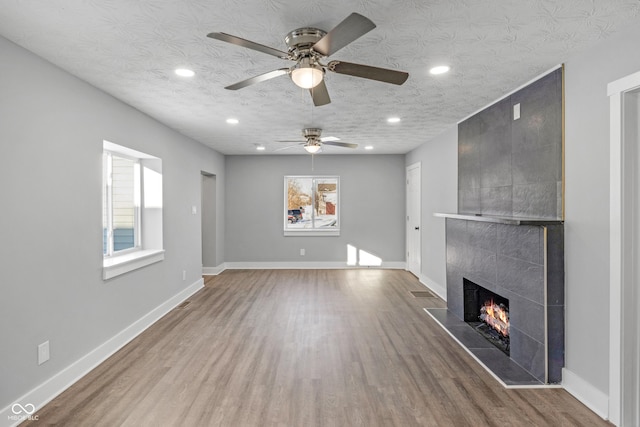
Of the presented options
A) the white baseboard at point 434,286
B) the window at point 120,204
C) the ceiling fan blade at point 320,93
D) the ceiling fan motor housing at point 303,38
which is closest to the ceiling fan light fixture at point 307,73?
the ceiling fan motor housing at point 303,38

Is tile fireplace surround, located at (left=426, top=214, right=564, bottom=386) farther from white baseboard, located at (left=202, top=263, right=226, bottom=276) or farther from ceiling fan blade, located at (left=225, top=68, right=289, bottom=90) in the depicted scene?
white baseboard, located at (left=202, top=263, right=226, bottom=276)

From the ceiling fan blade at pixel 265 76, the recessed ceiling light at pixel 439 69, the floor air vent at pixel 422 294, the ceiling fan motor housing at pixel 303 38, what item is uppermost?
the recessed ceiling light at pixel 439 69

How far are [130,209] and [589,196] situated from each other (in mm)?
4518

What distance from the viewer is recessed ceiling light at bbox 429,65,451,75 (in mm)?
2662

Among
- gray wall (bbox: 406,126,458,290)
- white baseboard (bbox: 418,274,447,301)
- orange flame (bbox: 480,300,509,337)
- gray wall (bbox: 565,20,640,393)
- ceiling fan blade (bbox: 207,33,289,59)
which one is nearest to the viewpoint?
ceiling fan blade (bbox: 207,33,289,59)

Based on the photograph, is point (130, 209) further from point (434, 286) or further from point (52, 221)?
point (434, 286)

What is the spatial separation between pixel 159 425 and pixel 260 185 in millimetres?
5598

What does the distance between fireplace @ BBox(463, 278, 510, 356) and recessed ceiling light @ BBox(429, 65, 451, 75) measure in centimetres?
226

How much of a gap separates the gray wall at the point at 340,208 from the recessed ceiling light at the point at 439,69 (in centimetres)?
460

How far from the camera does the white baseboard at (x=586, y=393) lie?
7.28 feet

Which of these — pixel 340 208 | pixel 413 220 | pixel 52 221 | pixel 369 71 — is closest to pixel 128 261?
pixel 52 221

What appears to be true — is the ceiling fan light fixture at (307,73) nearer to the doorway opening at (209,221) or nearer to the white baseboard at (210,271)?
the doorway opening at (209,221)

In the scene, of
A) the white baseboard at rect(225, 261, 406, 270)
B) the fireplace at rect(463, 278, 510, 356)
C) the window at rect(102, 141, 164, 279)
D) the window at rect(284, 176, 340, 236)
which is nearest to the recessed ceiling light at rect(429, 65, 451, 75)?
the fireplace at rect(463, 278, 510, 356)

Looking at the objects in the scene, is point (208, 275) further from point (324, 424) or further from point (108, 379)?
point (324, 424)
